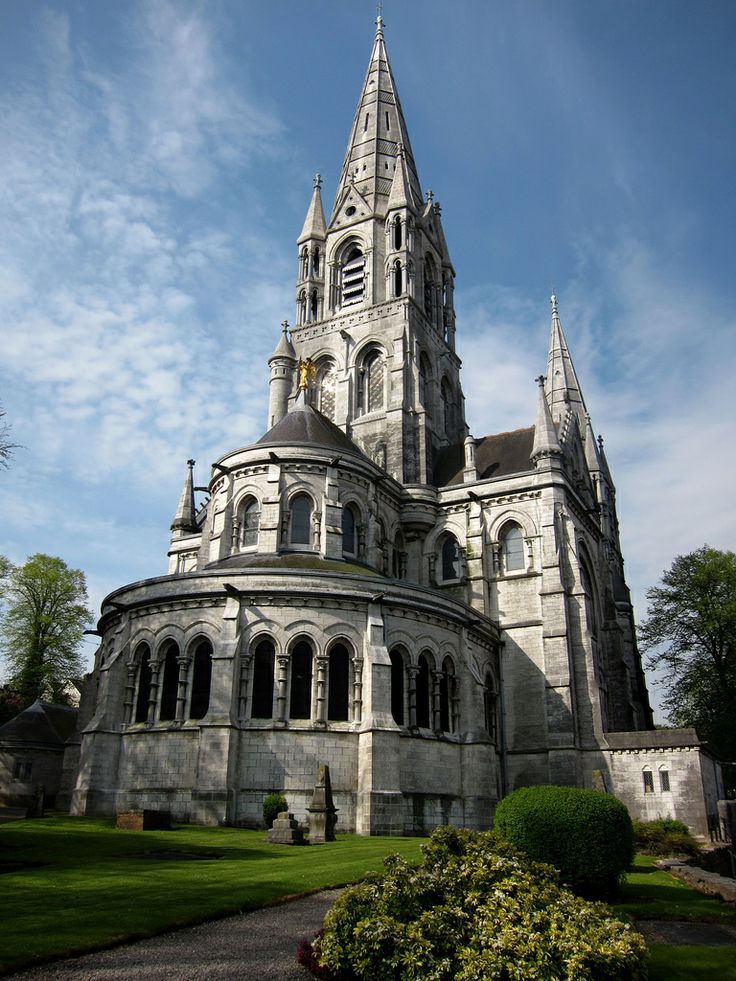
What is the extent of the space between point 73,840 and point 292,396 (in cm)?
3128

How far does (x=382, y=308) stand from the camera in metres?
47.9

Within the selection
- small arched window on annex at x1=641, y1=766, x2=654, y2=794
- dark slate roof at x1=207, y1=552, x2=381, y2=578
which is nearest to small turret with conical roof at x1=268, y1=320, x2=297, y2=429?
dark slate roof at x1=207, y1=552, x2=381, y2=578

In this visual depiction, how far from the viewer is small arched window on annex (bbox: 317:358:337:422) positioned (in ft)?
157

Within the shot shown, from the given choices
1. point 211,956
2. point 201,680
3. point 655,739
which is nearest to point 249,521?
point 201,680

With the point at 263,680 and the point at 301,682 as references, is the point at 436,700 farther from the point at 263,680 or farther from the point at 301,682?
the point at 263,680

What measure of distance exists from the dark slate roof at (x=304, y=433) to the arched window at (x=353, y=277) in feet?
45.1

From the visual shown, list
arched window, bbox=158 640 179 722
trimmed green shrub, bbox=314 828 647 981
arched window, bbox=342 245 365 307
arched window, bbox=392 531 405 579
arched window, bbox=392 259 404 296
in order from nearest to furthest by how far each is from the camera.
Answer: trimmed green shrub, bbox=314 828 647 981 < arched window, bbox=158 640 179 722 < arched window, bbox=392 531 405 579 < arched window, bbox=392 259 404 296 < arched window, bbox=342 245 365 307

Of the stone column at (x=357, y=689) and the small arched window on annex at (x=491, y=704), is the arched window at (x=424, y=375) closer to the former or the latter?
the small arched window on annex at (x=491, y=704)

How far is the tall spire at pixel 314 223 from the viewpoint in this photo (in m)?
53.7

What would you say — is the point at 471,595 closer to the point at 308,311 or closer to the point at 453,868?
the point at 308,311

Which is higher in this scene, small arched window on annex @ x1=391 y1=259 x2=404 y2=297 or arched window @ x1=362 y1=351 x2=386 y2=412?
small arched window on annex @ x1=391 y1=259 x2=404 y2=297

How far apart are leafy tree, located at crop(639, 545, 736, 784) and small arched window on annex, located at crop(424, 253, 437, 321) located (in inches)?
871

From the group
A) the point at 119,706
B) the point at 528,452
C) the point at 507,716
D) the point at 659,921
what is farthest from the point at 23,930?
the point at 528,452

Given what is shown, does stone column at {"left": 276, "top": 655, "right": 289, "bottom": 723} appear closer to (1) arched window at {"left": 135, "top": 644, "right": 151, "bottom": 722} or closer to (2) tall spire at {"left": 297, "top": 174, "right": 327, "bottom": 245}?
(1) arched window at {"left": 135, "top": 644, "right": 151, "bottom": 722}
